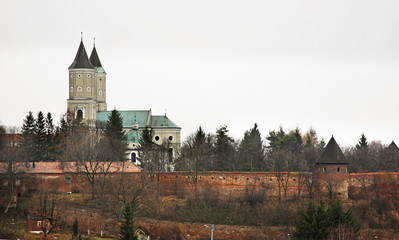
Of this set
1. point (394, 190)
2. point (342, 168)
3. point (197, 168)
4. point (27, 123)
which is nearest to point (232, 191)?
point (197, 168)

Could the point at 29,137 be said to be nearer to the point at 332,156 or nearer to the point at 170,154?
the point at 170,154

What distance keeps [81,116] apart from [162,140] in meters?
9.55

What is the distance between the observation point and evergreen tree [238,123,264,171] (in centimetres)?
7114

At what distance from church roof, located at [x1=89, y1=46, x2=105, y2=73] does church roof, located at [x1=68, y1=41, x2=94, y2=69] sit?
2.81 metres

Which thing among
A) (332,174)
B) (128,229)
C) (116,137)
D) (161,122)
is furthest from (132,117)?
(128,229)

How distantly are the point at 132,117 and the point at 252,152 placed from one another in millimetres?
18174

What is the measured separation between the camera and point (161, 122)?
8719 centimetres

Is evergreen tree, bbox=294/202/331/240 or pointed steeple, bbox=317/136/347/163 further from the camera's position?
pointed steeple, bbox=317/136/347/163

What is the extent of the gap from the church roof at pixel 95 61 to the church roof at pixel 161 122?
965 cm

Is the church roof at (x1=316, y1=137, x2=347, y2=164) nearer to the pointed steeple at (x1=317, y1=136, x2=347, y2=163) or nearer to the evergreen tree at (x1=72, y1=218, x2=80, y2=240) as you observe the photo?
the pointed steeple at (x1=317, y1=136, x2=347, y2=163)

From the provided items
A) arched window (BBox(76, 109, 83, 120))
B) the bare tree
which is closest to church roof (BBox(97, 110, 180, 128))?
arched window (BBox(76, 109, 83, 120))

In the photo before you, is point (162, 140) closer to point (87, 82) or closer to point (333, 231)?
point (87, 82)

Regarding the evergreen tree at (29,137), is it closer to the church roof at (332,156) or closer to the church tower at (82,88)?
the church tower at (82,88)

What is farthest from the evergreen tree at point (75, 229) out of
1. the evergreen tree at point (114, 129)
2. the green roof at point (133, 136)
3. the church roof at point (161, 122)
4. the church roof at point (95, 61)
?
the church roof at point (95, 61)
